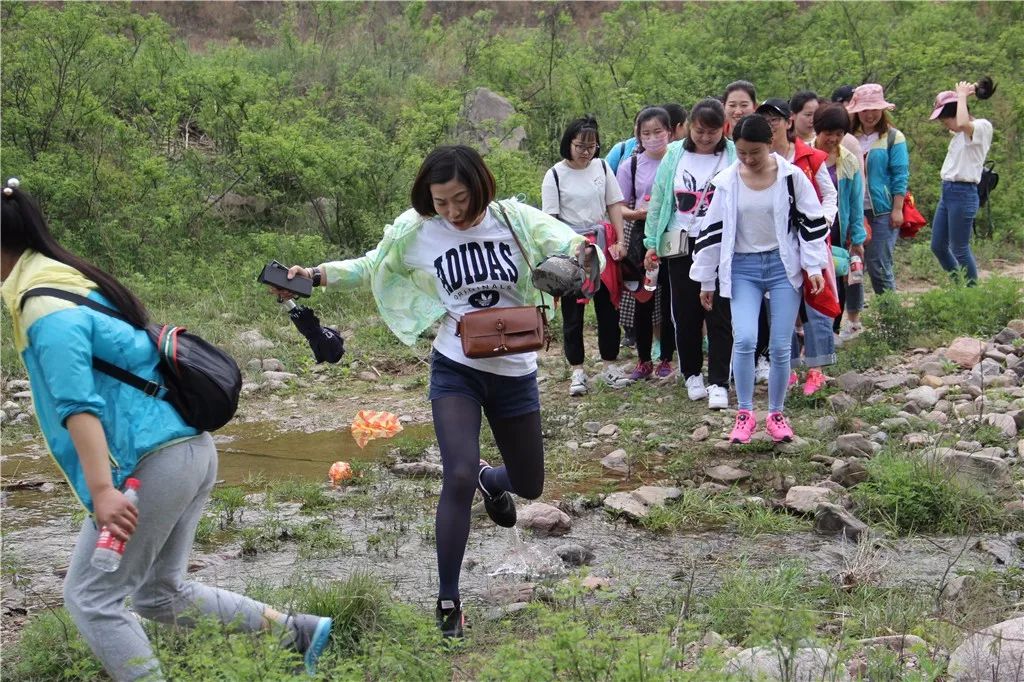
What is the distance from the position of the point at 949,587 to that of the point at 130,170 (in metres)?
10.8

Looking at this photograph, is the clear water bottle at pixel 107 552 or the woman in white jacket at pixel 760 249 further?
the woman in white jacket at pixel 760 249

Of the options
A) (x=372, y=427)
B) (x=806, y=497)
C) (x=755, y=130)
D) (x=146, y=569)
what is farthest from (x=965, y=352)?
(x=146, y=569)

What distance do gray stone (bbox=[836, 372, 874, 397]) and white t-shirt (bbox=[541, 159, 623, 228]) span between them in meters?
1.97

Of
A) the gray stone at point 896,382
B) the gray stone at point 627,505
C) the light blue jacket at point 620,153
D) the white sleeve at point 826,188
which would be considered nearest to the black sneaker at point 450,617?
the gray stone at point 627,505

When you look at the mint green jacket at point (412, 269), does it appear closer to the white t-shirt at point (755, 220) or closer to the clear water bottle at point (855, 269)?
the white t-shirt at point (755, 220)

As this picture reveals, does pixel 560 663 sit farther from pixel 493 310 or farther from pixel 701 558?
pixel 701 558

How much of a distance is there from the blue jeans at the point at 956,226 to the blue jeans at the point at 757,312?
12.5 ft

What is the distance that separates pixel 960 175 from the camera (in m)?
9.75

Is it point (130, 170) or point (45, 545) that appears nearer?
point (45, 545)

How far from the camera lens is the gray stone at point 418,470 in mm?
6805

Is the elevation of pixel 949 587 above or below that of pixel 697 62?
below

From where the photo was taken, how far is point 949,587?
4465mm

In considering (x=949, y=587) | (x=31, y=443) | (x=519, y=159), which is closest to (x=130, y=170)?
(x=519, y=159)

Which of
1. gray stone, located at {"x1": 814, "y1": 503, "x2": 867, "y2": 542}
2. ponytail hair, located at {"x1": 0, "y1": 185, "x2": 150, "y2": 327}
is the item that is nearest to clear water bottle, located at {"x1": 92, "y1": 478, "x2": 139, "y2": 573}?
ponytail hair, located at {"x1": 0, "y1": 185, "x2": 150, "y2": 327}
